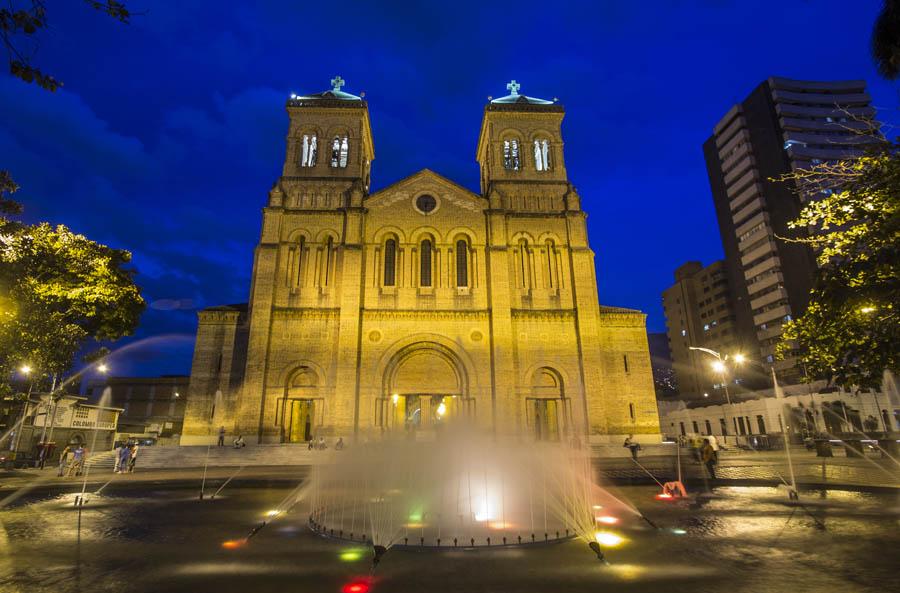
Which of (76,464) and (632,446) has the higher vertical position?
(632,446)

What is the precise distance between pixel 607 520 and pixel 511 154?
28178 millimetres

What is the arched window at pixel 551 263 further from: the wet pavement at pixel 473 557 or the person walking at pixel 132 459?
the person walking at pixel 132 459

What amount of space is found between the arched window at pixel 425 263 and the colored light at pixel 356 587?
76.8 feet

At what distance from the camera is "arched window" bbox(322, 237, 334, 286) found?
28.0 metres

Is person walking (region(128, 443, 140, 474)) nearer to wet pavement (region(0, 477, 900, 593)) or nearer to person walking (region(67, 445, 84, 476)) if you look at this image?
person walking (region(67, 445, 84, 476))

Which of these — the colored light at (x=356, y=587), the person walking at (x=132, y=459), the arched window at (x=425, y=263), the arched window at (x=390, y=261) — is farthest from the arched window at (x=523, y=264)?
the colored light at (x=356, y=587)

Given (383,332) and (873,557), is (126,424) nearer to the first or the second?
(383,332)

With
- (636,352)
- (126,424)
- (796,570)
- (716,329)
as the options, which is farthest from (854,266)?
(716,329)

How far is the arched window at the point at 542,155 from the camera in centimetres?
3281

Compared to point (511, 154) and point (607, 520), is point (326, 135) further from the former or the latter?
point (607, 520)

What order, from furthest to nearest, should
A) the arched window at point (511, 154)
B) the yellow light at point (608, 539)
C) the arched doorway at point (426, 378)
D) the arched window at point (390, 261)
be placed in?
the arched window at point (511, 154) → the arched window at point (390, 261) → the arched doorway at point (426, 378) → the yellow light at point (608, 539)

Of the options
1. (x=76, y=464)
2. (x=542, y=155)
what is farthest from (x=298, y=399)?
(x=542, y=155)

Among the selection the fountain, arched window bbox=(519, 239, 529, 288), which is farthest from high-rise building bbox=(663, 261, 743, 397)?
the fountain

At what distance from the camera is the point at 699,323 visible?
269 ft
